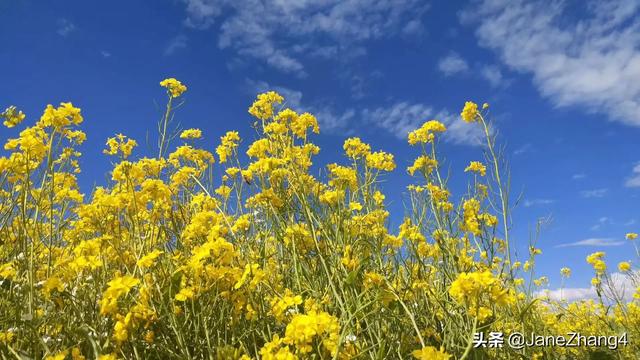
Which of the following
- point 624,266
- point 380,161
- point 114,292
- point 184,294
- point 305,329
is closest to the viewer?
point 305,329

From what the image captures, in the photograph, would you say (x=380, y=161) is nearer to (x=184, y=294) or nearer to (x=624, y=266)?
(x=184, y=294)

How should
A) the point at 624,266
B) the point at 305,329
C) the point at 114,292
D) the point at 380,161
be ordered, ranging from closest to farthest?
the point at 305,329 < the point at 114,292 < the point at 380,161 < the point at 624,266

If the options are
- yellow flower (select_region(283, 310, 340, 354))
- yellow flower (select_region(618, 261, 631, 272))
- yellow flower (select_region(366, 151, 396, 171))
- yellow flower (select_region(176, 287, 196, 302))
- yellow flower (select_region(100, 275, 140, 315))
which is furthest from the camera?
yellow flower (select_region(618, 261, 631, 272))

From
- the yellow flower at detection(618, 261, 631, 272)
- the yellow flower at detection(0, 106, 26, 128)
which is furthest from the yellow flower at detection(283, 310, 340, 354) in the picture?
the yellow flower at detection(618, 261, 631, 272)

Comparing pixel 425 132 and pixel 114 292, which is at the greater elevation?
pixel 425 132

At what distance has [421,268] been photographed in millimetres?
2842

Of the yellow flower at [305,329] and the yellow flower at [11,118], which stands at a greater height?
the yellow flower at [11,118]

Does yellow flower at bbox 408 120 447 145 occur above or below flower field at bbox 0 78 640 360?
above

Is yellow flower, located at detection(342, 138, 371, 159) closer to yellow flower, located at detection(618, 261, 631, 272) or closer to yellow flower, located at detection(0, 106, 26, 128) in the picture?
yellow flower, located at detection(0, 106, 26, 128)

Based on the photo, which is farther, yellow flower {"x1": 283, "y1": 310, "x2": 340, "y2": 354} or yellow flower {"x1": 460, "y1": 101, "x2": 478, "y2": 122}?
yellow flower {"x1": 460, "y1": 101, "x2": 478, "y2": 122}

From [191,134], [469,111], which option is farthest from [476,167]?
[191,134]

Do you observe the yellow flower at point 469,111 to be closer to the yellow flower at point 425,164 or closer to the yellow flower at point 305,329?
the yellow flower at point 425,164

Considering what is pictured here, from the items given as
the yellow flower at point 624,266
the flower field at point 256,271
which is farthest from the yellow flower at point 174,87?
the yellow flower at point 624,266

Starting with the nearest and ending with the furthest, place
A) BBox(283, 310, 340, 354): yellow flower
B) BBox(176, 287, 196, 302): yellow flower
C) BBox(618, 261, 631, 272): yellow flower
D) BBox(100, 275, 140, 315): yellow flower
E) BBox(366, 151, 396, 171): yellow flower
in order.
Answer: BBox(283, 310, 340, 354): yellow flower < BBox(100, 275, 140, 315): yellow flower < BBox(176, 287, 196, 302): yellow flower < BBox(366, 151, 396, 171): yellow flower < BBox(618, 261, 631, 272): yellow flower
